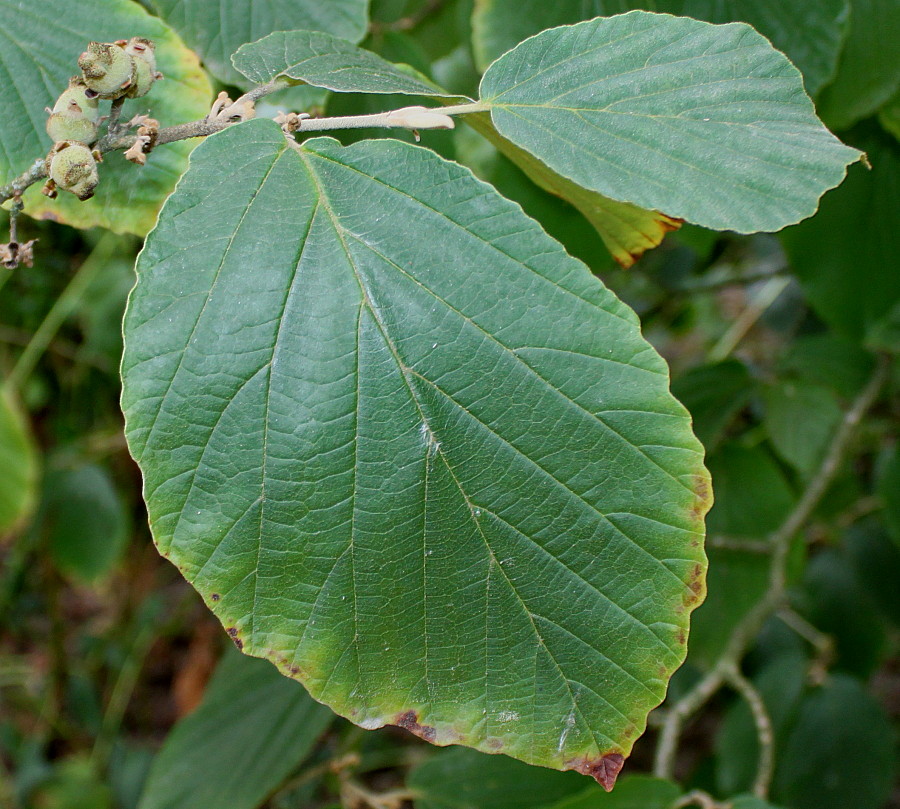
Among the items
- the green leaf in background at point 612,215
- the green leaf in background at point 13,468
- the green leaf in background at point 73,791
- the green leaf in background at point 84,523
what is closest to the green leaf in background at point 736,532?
the green leaf in background at point 612,215

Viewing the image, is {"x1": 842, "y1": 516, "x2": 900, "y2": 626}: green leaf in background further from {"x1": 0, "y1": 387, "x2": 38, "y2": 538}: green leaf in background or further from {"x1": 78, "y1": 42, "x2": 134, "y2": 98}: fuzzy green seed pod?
{"x1": 78, "y1": 42, "x2": 134, "y2": 98}: fuzzy green seed pod

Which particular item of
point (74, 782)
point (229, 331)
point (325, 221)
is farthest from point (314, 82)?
point (74, 782)

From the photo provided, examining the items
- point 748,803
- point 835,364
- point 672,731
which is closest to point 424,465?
point 748,803

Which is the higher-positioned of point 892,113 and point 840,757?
point 892,113

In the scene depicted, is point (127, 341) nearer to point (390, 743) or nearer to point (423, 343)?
point (423, 343)

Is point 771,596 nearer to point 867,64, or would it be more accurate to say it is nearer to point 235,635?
point 867,64

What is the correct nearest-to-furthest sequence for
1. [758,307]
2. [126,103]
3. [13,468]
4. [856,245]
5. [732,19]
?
[126,103], [732,19], [856,245], [13,468], [758,307]

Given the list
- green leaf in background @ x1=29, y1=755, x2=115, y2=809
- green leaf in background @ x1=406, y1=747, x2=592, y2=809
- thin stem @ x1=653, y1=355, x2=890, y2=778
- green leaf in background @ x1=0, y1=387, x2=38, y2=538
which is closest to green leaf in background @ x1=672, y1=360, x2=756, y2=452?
thin stem @ x1=653, y1=355, x2=890, y2=778
